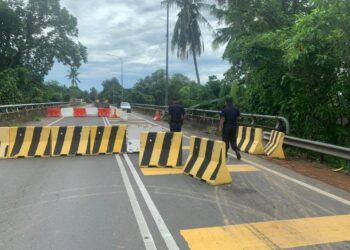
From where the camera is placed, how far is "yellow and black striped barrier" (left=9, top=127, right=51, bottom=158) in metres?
12.4

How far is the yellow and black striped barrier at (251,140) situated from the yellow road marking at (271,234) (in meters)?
7.29

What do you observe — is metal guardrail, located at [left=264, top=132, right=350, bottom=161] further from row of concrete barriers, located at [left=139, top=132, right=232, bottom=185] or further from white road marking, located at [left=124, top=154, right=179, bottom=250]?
white road marking, located at [left=124, top=154, right=179, bottom=250]

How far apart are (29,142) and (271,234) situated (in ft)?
28.7

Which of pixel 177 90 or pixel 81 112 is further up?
pixel 177 90

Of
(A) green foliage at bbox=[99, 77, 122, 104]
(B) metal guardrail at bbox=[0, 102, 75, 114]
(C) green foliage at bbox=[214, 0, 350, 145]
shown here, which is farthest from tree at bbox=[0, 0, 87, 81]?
(A) green foliage at bbox=[99, 77, 122, 104]

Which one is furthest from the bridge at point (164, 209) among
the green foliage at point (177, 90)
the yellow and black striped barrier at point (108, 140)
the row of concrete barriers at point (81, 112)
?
the row of concrete barriers at point (81, 112)

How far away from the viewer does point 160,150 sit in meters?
11.0

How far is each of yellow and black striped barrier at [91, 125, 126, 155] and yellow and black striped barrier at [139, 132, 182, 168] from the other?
2.49 meters

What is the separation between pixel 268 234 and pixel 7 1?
43212mm

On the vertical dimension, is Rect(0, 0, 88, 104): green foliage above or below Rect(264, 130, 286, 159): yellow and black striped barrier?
above

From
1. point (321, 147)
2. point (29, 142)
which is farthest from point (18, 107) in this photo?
point (321, 147)

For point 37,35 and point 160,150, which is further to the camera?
point 37,35

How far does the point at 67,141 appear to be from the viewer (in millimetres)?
13031

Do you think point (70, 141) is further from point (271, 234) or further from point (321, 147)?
point (271, 234)
